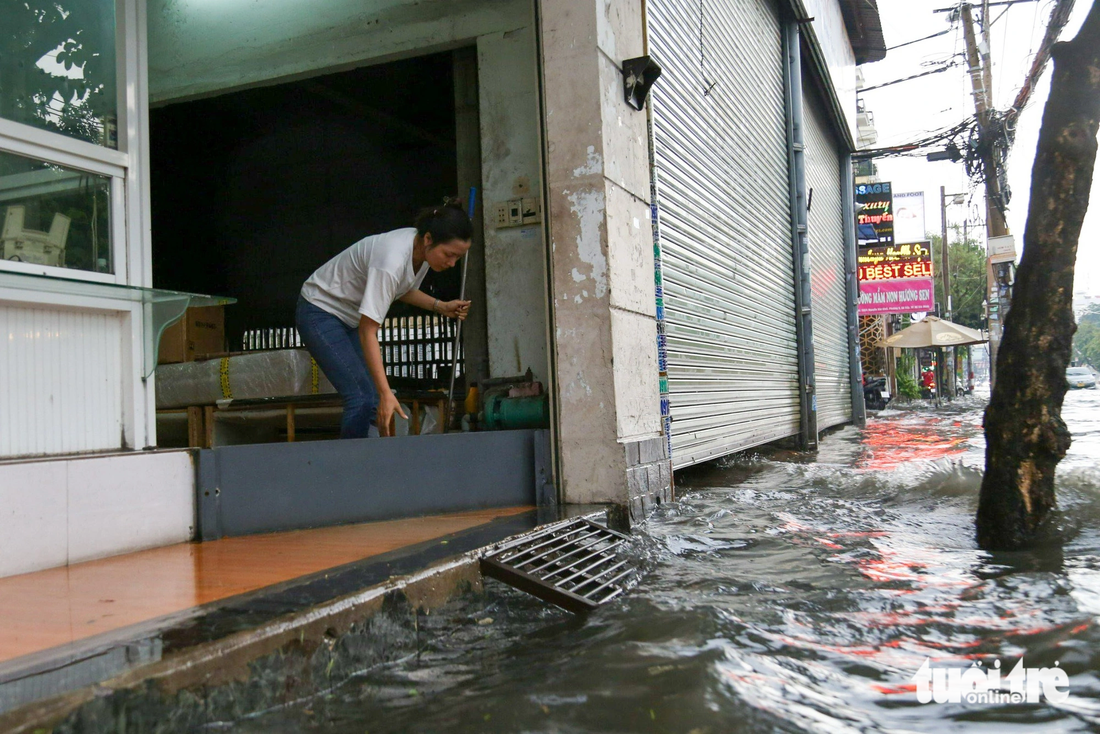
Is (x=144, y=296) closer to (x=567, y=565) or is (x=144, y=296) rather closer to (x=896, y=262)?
(x=567, y=565)

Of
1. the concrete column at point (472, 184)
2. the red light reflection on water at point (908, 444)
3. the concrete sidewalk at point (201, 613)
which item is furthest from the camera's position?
the red light reflection on water at point (908, 444)

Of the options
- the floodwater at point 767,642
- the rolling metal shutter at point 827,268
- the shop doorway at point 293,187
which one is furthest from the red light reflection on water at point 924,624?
the rolling metal shutter at point 827,268

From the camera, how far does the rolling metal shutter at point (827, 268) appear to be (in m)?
11.7

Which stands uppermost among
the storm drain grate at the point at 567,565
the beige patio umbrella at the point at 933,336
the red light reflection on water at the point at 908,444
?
the beige patio umbrella at the point at 933,336

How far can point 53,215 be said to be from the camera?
3248 mm

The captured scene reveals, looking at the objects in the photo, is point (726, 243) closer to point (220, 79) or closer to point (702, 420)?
point (702, 420)

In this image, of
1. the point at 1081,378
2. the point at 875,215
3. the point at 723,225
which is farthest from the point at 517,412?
the point at 1081,378

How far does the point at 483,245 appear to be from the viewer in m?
5.84

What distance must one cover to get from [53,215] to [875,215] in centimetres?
2140

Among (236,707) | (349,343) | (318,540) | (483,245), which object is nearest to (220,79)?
(483,245)

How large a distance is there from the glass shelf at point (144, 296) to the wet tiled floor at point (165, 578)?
0.93 meters

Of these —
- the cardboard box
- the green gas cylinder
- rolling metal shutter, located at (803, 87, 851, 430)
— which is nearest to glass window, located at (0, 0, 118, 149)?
the green gas cylinder

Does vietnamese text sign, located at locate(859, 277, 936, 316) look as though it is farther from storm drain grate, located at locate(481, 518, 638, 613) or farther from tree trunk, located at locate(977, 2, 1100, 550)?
storm drain grate, located at locate(481, 518, 638, 613)

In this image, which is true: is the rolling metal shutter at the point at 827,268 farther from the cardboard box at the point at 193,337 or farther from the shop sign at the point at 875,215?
the cardboard box at the point at 193,337
